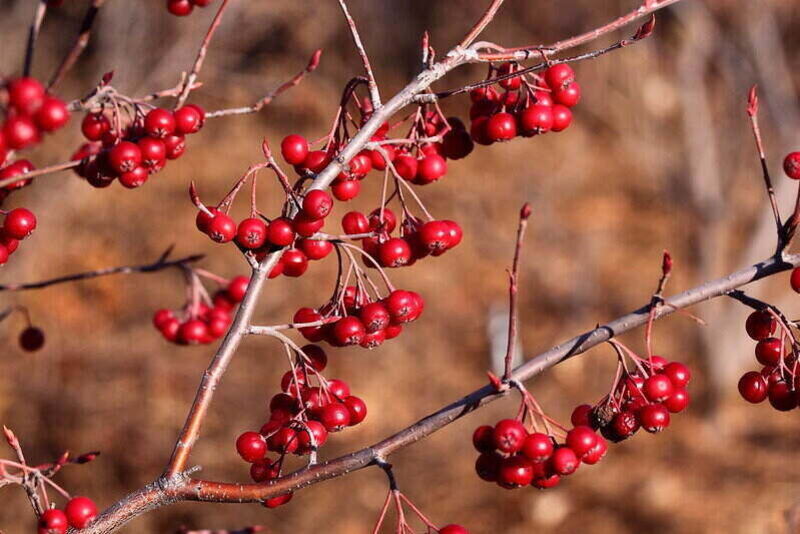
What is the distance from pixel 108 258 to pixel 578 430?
6854 millimetres

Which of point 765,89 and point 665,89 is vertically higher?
point 665,89

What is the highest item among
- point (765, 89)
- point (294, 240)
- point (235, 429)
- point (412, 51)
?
point (412, 51)

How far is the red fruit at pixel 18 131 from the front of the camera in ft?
3.50

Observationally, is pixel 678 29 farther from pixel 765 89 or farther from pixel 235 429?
pixel 235 429

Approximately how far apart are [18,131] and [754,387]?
4.22ft

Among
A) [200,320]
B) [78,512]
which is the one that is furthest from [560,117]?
[200,320]

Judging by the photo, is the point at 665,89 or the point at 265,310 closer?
the point at 265,310

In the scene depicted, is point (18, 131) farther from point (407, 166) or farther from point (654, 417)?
point (654, 417)

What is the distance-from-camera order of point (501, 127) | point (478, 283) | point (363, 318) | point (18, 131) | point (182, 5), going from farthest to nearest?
point (478, 283) < point (182, 5) < point (501, 127) < point (363, 318) < point (18, 131)

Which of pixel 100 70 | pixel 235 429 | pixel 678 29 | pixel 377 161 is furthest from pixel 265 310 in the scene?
pixel 377 161

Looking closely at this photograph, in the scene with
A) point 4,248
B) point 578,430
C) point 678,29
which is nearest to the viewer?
point 578,430

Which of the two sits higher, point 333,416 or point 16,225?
point 16,225

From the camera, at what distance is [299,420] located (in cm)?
161

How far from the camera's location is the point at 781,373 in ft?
5.20
